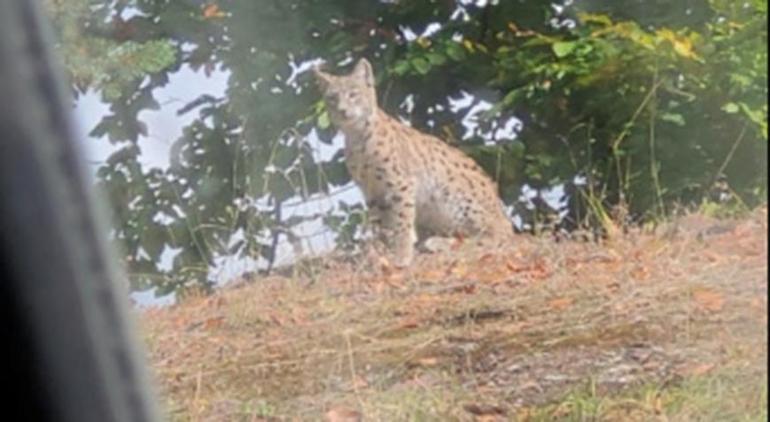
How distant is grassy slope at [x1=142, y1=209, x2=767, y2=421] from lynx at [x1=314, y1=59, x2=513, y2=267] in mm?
66

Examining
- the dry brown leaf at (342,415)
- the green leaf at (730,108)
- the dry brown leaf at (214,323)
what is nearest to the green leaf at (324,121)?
the dry brown leaf at (214,323)

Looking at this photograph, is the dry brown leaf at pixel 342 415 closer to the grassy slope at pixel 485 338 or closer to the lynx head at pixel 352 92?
the grassy slope at pixel 485 338

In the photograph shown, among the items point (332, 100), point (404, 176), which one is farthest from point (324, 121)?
point (404, 176)

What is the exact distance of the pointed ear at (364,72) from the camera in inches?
91.9

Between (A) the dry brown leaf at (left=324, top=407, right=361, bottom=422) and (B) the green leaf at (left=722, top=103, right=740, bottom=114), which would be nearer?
(B) the green leaf at (left=722, top=103, right=740, bottom=114)

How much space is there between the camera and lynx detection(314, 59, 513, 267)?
2359 millimetres

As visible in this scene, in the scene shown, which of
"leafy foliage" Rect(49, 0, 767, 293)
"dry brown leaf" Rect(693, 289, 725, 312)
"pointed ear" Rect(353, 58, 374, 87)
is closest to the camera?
"dry brown leaf" Rect(693, 289, 725, 312)

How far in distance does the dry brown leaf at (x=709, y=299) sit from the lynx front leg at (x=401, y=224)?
469 millimetres

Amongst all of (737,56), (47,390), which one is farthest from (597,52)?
(47,390)

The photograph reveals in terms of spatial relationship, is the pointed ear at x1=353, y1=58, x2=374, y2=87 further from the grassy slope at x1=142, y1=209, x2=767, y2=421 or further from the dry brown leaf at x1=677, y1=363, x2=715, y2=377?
the dry brown leaf at x1=677, y1=363, x2=715, y2=377

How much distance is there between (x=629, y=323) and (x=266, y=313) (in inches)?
21.6

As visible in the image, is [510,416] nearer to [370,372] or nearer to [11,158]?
[370,372]

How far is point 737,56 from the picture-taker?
2.10 metres

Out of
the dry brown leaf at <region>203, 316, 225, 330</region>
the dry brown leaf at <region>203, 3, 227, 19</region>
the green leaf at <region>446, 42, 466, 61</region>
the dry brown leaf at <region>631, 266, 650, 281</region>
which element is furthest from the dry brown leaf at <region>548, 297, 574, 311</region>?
the dry brown leaf at <region>203, 3, 227, 19</region>
